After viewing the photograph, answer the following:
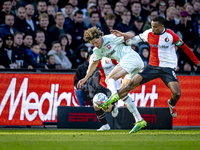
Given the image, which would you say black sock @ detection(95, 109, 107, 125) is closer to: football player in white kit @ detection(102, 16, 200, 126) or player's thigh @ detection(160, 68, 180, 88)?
football player in white kit @ detection(102, 16, 200, 126)

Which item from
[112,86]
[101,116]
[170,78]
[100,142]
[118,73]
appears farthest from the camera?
[101,116]

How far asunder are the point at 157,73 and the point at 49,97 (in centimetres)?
328

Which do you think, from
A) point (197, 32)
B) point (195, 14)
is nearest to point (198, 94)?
point (197, 32)

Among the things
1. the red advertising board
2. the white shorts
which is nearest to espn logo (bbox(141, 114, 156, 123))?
the red advertising board

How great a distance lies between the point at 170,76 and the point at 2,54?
186 inches

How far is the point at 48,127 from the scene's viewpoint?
9.26 meters

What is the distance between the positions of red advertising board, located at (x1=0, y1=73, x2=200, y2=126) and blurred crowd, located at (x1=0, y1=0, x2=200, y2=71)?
53 cm

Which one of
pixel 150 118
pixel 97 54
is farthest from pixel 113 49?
pixel 150 118

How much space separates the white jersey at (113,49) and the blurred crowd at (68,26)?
7.06ft

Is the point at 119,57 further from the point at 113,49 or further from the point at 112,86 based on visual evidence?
the point at 112,86

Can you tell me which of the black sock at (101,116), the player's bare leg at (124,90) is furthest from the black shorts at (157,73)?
the black sock at (101,116)

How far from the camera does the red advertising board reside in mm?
9125

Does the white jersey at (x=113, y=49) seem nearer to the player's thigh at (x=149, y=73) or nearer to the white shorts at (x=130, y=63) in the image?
the white shorts at (x=130, y=63)

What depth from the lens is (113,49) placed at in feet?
24.3
